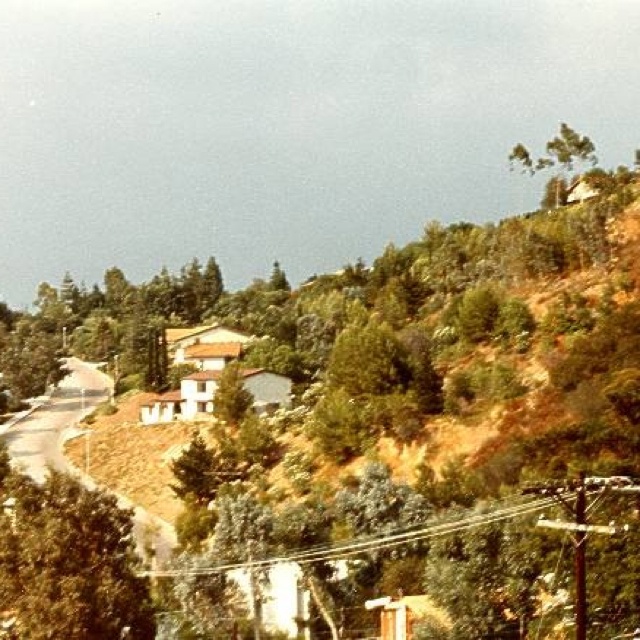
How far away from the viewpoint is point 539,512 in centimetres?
2958

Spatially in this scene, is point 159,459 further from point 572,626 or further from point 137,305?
point 137,305

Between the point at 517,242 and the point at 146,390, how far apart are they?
A: 1306 inches

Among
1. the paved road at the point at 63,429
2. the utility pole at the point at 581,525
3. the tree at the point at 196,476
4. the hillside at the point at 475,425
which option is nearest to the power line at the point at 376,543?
the hillside at the point at 475,425

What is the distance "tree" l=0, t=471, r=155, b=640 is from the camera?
24.7m

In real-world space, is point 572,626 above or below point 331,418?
below

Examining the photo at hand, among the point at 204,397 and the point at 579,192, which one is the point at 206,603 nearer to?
the point at 204,397

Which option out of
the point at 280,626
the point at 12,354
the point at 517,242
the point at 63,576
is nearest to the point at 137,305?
the point at 12,354

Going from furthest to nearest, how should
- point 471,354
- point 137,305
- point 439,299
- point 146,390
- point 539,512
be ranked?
point 137,305 < point 146,390 < point 439,299 < point 471,354 < point 539,512

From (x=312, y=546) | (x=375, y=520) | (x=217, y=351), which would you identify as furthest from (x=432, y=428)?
(x=217, y=351)

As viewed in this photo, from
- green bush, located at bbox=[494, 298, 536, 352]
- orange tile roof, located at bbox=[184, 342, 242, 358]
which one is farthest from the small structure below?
orange tile roof, located at bbox=[184, 342, 242, 358]

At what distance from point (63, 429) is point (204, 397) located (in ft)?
47.4

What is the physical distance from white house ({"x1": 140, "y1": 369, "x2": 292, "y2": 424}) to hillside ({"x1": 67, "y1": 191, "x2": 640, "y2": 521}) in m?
2.36

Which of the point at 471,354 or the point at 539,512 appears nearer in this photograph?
the point at 539,512

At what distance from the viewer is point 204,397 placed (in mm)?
71500
